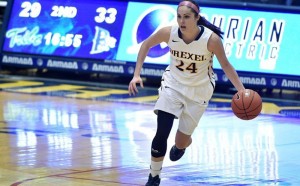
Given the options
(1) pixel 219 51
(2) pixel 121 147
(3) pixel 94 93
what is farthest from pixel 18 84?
(1) pixel 219 51

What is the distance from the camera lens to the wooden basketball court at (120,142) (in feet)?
31.7

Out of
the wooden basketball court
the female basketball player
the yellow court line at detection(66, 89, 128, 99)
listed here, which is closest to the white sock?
the female basketball player

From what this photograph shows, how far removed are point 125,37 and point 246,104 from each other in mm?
11004

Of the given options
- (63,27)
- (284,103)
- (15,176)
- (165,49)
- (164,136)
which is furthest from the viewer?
(63,27)

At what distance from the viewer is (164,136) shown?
28.4 feet

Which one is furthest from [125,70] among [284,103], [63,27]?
[284,103]

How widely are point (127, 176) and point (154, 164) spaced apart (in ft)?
2.95

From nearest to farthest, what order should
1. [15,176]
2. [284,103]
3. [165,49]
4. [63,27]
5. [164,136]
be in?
[164,136] < [15,176] < [284,103] < [165,49] < [63,27]

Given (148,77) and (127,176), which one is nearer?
(127,176)

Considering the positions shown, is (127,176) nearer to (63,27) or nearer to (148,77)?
(148,77)

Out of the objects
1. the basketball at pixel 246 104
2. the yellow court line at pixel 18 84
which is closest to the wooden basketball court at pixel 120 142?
the yellow court line at pixel 18 84

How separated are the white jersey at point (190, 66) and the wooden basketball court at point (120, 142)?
3.51ft

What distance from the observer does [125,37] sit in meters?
19.7

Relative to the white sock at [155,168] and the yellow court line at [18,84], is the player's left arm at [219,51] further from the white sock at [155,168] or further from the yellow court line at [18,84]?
the yellow court line at [18,84]
